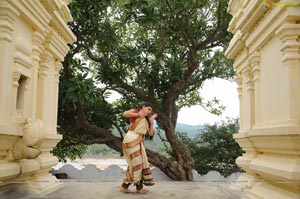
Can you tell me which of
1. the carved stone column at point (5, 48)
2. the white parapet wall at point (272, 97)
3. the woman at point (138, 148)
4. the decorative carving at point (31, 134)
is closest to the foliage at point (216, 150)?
the white parapet wall at point (272, 97)

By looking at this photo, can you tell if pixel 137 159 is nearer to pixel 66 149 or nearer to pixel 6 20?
pixel 6 20

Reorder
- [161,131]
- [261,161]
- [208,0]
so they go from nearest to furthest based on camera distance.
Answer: [261,161] < [208,0] < [161,131]

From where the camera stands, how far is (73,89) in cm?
829

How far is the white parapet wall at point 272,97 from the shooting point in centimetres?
371

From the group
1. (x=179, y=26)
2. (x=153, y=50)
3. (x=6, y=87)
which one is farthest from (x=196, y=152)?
(x=6, y=87)

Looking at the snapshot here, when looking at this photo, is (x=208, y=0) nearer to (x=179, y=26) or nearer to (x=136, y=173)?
(x=179, y=26)

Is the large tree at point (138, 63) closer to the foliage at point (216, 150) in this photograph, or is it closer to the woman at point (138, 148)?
the foliage at point (216, 150)

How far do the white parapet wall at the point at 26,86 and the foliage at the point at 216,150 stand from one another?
7.87 m

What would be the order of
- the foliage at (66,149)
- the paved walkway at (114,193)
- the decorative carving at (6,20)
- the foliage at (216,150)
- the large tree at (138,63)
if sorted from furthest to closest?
the foliage at (216,150)
the foliage at (66,149)
the large tree at (138,63)
the paved walkway at (114,193)
the decorative carving at (6,20)

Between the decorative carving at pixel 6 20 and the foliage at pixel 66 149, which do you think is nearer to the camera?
the decorative carving at pixel 6 20

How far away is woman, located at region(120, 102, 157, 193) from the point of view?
552cm

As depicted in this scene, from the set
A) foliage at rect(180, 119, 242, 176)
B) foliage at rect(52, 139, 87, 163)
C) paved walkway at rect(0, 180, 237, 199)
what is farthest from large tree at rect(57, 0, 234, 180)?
paved walkway at rect(0, 180, 237, 199)

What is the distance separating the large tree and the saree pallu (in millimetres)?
3035

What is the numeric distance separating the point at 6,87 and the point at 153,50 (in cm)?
682
